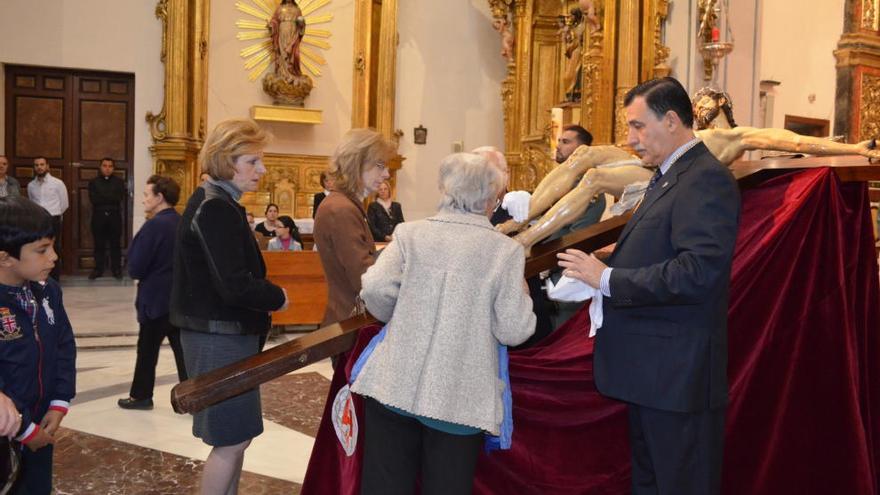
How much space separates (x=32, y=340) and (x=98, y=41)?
953 centimetres

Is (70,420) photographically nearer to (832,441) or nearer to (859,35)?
(832,441)

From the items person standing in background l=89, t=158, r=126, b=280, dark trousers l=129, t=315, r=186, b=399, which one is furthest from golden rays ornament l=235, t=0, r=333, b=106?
dark trousers l=129, t=315, r=186, b=399

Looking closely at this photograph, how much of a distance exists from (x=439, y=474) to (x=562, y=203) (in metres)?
1.29

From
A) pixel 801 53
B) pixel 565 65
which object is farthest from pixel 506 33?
pixel 801 53

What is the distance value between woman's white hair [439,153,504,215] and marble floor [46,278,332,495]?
1866 millimetres

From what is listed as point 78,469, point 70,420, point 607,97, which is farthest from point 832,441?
point 607,97

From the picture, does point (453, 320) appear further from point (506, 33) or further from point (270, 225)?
point (506, 33)

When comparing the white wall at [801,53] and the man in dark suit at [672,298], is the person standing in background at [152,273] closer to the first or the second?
the man in dark suit at [672,298]

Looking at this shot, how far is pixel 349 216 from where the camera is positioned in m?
2.87

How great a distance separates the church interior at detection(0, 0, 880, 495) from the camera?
105 inches

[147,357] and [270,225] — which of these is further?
[270,225]

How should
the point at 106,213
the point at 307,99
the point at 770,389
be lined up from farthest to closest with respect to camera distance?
the point at 307,99
the point at 106,213
the point at 770,389

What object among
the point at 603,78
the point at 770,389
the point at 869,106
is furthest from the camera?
the point at 869,106

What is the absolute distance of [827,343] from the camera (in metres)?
2.69
